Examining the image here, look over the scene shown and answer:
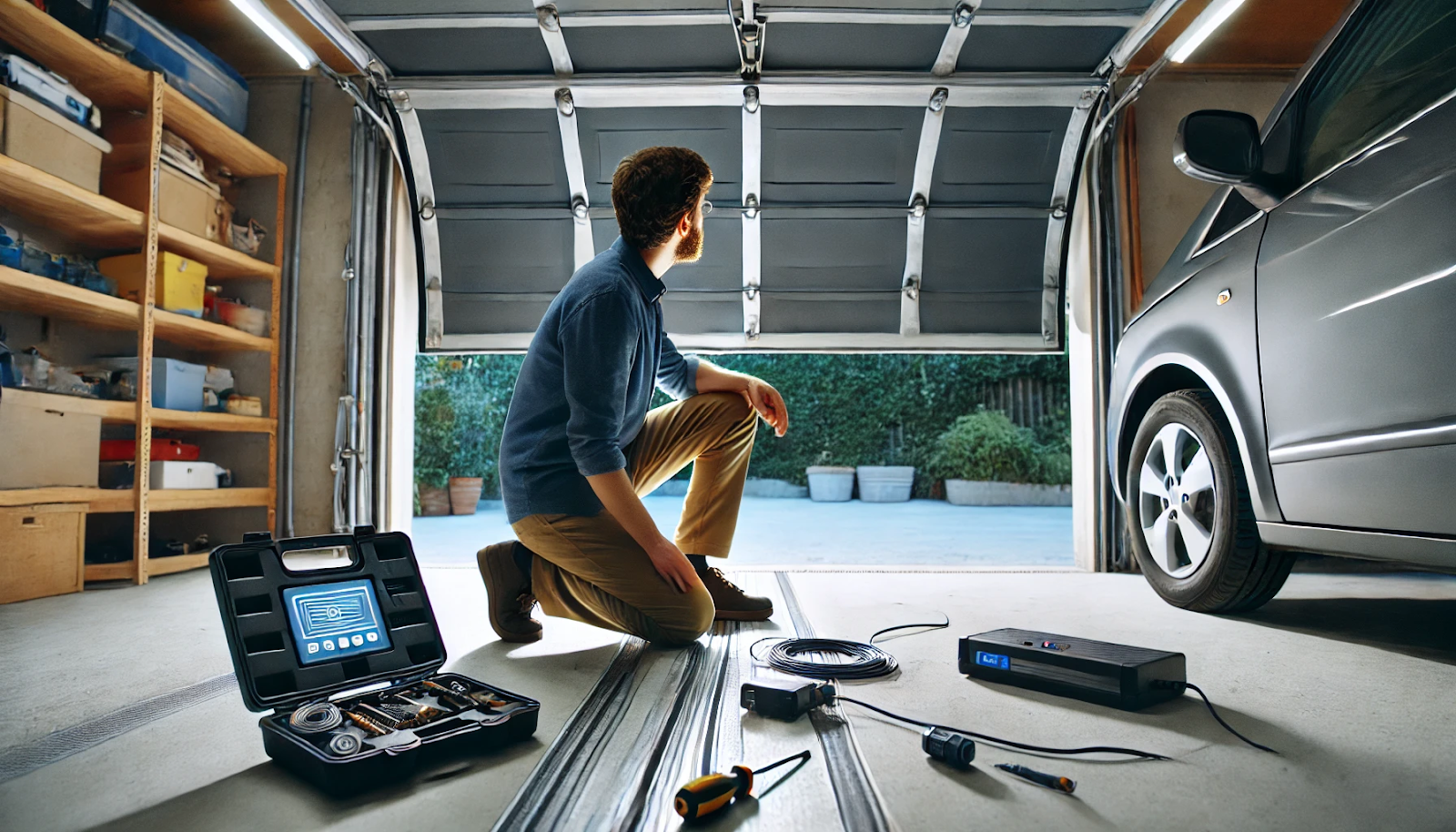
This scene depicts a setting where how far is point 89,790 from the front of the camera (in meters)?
1.04

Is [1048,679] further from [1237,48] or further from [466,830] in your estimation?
[1237,48]

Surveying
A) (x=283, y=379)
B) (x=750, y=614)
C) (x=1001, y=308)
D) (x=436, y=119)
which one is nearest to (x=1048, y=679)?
(x=750, y=614)

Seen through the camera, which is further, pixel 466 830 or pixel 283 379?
pixel 283 379

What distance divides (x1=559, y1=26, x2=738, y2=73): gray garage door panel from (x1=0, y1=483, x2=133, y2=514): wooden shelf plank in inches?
100

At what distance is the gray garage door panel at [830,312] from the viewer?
148 inches

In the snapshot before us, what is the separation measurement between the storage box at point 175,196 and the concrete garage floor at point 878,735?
1705 mm

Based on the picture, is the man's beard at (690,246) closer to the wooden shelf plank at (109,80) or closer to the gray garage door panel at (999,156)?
the gray garage door panel at (999,156)

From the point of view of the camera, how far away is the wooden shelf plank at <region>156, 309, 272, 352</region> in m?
3.17

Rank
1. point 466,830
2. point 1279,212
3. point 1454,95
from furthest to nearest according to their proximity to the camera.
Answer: point 1279,212
point 1454,95
point 466,830

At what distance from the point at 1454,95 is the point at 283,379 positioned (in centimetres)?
431

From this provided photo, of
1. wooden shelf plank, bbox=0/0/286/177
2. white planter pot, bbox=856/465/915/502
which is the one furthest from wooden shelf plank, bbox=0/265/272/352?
white planter pot, bbox=856/465/915/502

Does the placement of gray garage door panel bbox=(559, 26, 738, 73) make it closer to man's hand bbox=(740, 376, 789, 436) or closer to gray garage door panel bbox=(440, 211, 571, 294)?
gray garage door panel bbox=(440, 211, 571, 294)

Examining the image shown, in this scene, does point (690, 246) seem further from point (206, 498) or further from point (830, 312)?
point (206, 498)

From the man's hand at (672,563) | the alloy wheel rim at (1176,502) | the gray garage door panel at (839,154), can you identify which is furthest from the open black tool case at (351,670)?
the gray garage door panel at (839,154)
